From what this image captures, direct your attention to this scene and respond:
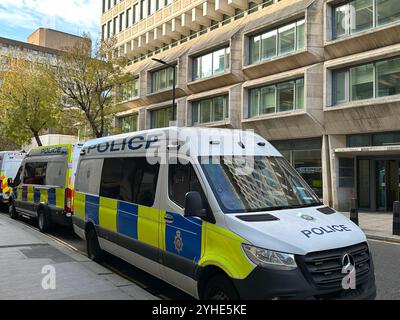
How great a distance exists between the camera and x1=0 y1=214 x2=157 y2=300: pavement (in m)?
5.48

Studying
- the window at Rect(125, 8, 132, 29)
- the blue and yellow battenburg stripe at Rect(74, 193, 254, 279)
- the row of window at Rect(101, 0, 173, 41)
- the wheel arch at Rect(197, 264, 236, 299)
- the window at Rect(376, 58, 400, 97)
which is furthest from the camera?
the window at Rect(125, 8, 132, 29)

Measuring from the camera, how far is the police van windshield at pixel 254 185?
4.62m

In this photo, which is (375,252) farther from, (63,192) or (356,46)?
(356,46)

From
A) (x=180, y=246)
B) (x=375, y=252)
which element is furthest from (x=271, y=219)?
(x=375, y=252)

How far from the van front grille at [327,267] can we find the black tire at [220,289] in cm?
72

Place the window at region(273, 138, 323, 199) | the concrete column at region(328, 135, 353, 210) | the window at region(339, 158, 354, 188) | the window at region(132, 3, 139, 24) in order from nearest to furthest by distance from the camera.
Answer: the concrete column at region(328, 135, 353, 210) → the window at region(339, 158, 354, 188) → the window at region(273, 138, 323, 199) → the window at region(132, 3, 139, 24)

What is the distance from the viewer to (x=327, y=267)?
157 inches

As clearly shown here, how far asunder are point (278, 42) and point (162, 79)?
44.0 feet

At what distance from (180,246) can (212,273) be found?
66cm

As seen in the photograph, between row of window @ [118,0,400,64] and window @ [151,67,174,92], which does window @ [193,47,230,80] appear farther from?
window @ [151,67,174,92]

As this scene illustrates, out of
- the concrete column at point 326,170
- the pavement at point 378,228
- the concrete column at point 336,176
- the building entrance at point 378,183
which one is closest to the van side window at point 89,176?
the pavement at point 378,228

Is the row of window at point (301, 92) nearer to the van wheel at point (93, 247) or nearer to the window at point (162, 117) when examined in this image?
the window at point (162, 117)

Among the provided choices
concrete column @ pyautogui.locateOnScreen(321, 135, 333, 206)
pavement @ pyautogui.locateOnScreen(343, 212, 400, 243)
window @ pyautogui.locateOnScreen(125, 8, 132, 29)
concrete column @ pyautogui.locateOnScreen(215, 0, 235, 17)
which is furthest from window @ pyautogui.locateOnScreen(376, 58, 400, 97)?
window @ pyautogui.locateOnScreen(125, 8, 132, 29)

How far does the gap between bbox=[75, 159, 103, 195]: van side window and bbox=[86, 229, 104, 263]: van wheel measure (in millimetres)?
773
